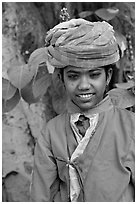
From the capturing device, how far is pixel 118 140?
53.6 inches

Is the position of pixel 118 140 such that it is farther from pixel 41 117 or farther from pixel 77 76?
pixel 41 117

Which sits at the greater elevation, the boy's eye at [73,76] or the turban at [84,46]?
the turban at [84,46]

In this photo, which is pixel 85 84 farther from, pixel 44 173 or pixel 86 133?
pixel 44 173

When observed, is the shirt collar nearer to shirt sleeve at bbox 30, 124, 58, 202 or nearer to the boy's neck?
the boy's neck

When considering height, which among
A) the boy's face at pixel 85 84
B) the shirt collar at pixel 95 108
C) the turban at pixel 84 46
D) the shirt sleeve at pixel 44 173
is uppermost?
the turban at pixel 84 46

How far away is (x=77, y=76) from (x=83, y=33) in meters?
0.12

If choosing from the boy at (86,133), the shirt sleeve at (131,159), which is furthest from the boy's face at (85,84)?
the shirt sleeve at (131,159)

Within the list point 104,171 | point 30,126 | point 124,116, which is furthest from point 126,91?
point 30,126

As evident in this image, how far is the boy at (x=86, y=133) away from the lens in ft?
4.35

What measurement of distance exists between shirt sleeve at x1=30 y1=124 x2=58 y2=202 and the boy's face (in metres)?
0.18

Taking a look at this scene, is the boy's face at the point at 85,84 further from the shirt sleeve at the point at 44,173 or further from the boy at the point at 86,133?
the shirt sleeve at the point at 44,173

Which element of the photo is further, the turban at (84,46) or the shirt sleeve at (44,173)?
the shirt sleeve at (44,173)

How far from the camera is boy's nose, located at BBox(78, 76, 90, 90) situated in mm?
1320

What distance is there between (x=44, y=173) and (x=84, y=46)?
41 cm
